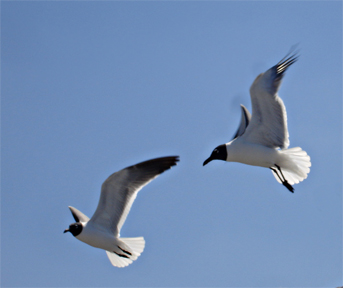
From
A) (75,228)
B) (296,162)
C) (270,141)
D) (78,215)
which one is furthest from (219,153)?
(78,215)

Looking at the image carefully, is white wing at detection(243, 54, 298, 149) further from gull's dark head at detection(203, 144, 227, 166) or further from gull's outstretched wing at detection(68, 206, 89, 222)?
gull's outstretched wing at detection(68, 206, 89, 222)

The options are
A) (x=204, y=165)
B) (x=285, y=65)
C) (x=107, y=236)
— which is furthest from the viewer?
(x=204, y=165)

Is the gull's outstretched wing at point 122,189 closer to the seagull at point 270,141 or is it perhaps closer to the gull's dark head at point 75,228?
the gull's dark head at point 75,228

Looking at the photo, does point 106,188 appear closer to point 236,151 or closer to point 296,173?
point 236,151

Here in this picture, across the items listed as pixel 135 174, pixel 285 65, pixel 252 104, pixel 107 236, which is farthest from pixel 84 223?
pixel 285 65

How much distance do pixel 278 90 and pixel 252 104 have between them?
19.1 inches

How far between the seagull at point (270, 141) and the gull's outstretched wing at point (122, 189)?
1288 millimetres

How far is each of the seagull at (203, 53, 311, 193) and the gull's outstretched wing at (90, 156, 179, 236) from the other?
1288 mm

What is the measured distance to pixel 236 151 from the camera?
36.4ft

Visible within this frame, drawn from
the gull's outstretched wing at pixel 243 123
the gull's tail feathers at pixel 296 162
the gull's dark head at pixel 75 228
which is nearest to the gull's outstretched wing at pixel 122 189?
the gull's dark head at pixel 75 228

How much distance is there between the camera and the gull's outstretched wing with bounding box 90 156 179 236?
10.5 m

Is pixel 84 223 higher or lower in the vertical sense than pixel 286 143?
lower

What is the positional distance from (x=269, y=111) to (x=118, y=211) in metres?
2.98

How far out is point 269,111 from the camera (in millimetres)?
10625
